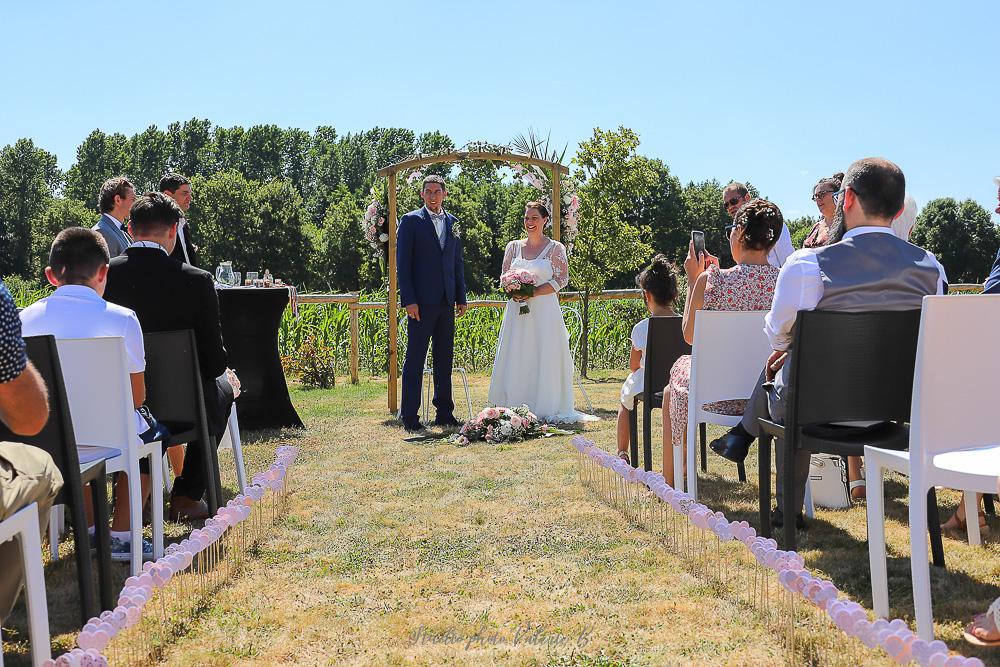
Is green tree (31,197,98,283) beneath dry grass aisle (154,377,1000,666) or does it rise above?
above

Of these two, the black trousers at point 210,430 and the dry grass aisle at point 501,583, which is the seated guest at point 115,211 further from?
the dry grass aisle at point 501,583

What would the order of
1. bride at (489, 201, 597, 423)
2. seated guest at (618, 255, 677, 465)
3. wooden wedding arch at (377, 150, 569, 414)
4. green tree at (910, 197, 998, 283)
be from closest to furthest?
seated guest at (618, 255, 677, 465), bride at (489, 201, 597, 423), wooden wedding arch at (377, 150, 569, 414), green tree at (910, 197, 998, 283)

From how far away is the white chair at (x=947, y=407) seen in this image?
2.78m

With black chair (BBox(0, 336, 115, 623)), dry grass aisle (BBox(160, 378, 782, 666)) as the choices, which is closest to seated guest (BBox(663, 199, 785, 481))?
dry grass aisle (BBox(160, 378, 782, 666))

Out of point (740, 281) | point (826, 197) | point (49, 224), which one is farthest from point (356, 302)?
point (49, 224)

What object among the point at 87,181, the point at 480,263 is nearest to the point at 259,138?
the point at 87,181

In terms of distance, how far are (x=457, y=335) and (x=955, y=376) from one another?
11160 millimetres

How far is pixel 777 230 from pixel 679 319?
3.13ft

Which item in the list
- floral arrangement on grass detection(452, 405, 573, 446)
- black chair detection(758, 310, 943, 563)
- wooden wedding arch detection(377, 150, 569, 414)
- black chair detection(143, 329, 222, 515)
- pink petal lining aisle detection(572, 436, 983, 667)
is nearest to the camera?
pink petal lining aisle detection(572, 436, 983, 667)

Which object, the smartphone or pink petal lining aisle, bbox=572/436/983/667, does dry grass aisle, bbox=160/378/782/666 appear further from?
the smartphone

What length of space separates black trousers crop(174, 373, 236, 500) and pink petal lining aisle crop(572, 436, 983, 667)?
6.77ft

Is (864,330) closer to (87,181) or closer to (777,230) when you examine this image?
(777,230)

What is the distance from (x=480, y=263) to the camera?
176 ft

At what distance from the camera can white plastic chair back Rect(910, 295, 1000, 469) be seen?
2850mm
